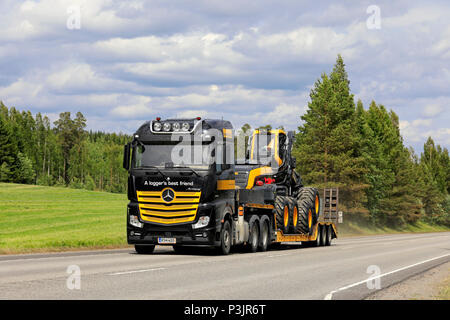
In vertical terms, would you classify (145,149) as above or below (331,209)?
above

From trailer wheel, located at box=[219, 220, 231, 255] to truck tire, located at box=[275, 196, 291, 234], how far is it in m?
4.90

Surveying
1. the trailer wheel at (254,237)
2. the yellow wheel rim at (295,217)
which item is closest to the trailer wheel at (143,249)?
the trailer wheel at (254,237)

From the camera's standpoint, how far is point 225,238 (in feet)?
69.4

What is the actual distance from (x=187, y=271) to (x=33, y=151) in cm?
14551

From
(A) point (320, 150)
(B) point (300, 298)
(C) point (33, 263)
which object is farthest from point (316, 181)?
(B) point (300, 298)

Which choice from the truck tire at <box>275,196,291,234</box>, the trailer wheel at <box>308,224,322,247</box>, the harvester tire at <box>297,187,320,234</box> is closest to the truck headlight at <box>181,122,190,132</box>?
the truck tire at <box>275,196,291,234</box>

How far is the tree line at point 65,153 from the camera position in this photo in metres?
149

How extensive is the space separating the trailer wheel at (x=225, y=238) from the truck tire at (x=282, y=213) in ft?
16.1

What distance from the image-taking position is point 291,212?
27344 millimetres

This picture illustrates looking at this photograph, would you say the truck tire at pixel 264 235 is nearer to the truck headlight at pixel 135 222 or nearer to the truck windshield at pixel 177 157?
the truck windshield at pixel 177 157

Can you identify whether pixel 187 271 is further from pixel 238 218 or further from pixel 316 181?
pixel 316 181

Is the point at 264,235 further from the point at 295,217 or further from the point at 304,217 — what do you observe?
the point at 304,217
